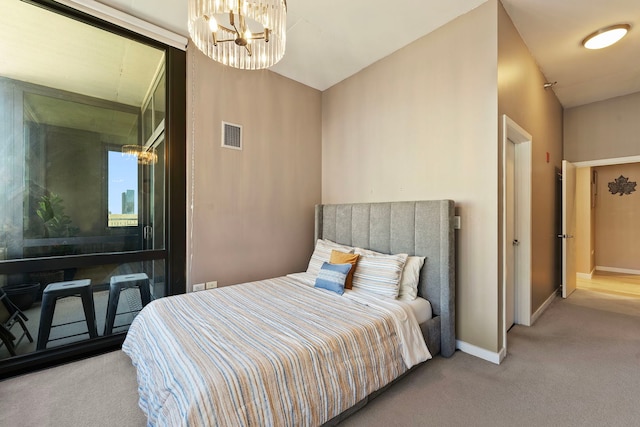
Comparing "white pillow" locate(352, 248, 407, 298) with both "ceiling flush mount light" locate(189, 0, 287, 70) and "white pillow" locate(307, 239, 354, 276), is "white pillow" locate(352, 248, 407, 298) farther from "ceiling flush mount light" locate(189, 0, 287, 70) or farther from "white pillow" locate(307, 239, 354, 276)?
"ceiling flush mount light" locate(189, 0, 287, 70)

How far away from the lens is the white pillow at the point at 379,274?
2283mm

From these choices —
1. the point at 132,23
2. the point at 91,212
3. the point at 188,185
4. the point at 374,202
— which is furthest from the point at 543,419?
the point at 132,23

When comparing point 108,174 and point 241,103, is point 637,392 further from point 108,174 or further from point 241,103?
point 108,174

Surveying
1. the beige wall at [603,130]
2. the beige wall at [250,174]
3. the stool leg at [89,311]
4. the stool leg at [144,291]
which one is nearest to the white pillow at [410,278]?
the beige wall at [250,174]

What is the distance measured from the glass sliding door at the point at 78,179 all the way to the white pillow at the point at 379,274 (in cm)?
185

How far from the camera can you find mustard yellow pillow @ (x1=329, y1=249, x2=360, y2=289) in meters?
2.47

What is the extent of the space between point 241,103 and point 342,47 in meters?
1.26

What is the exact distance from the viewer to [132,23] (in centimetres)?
243

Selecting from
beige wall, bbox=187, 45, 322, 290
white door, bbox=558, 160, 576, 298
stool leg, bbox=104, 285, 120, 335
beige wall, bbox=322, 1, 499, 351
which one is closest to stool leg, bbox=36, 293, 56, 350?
stool leg, bbox=104, 285, 120, 335

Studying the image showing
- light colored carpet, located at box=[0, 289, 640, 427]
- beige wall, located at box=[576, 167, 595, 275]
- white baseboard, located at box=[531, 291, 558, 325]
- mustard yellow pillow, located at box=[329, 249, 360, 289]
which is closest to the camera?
light colored carpet, located at box=[0, 289, 640, 427]

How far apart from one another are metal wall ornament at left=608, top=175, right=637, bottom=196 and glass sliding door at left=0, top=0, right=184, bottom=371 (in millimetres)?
7941

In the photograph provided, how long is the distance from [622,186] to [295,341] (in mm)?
7477

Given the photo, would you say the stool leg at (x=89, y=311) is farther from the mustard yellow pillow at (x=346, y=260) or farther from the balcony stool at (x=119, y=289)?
the mustard yellow pillow at (x=346, y=260)

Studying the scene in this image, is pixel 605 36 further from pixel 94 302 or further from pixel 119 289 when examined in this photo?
pixel 94 302
